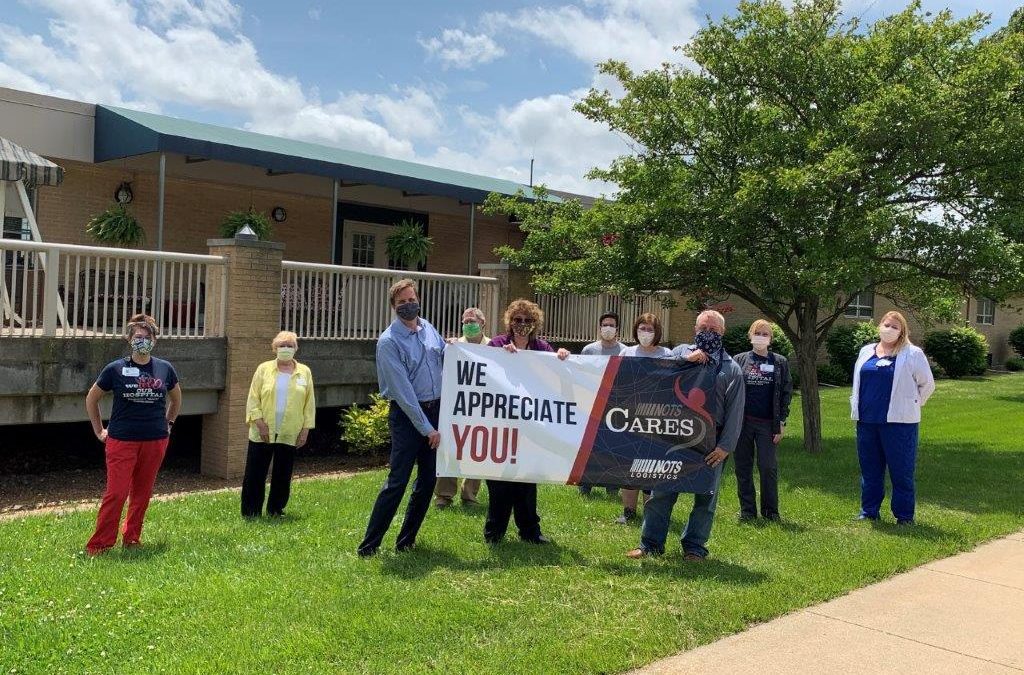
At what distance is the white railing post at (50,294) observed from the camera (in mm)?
9258

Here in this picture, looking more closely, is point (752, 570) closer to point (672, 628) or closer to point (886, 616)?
point (886, 616)

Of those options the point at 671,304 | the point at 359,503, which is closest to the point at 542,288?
the point at 671,304

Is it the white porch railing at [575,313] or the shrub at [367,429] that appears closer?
the shrub at [367,429]

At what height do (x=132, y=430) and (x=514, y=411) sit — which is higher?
(x=514, y=411)

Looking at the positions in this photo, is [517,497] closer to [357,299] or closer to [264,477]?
[264,477]

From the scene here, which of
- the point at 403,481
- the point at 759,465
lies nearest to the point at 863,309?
the point at 759,465

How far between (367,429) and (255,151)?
6072 millimetres

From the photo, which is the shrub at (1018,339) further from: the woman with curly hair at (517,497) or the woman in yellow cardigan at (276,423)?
the woman in yellow cardigan at (276,423)

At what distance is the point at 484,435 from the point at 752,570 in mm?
2018

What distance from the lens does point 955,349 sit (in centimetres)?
2933

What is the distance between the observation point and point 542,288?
12.5 meters

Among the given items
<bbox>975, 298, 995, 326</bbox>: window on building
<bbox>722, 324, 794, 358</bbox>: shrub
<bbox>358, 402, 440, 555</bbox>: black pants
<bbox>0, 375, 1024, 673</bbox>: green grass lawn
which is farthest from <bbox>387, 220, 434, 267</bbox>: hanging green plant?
<bbox>975, 298, 995, 326</bbox>: window on building

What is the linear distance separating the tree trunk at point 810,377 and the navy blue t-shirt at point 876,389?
423 cm

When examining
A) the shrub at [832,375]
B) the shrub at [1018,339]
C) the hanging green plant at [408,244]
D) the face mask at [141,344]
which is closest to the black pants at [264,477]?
the face mask at [141,344]
